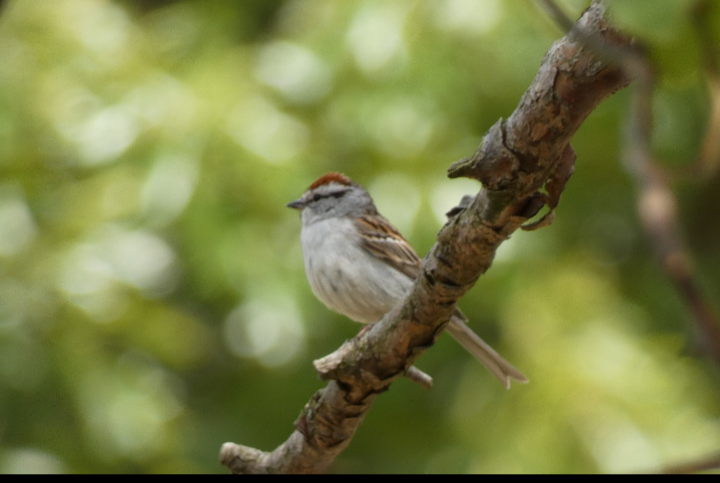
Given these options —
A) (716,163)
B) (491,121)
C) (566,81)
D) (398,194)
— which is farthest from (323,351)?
(716,163)

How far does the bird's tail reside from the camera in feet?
7.81

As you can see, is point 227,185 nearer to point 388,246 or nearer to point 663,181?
point 388,246

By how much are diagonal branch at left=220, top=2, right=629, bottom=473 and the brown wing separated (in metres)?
0.80

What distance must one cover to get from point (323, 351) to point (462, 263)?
272cm

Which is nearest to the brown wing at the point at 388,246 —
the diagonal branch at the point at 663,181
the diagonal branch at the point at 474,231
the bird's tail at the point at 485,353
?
the bird's tail at the point at 485,353

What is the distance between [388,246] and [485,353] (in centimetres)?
47

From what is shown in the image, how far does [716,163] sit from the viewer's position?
0.40 m

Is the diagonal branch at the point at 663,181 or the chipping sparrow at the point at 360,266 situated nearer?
the diagonal branch at the point at 663,181

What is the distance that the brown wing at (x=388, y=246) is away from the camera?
8.57 ft

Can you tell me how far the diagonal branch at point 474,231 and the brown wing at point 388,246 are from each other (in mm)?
803

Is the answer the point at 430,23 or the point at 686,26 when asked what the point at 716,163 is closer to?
the point at 686,26

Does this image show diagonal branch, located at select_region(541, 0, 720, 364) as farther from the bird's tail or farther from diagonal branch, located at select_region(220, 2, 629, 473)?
the bird's tail

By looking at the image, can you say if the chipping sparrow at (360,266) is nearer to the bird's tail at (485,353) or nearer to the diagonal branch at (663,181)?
the bird's tail at (485,353)

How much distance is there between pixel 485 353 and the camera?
2436 millimetres
